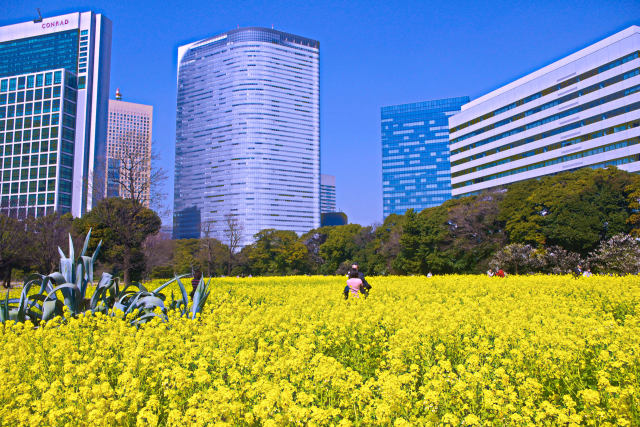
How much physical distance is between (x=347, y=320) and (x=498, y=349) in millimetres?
2127

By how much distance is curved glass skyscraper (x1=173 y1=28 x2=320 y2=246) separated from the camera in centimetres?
14800

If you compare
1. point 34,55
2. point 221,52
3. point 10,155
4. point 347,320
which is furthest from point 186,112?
point 347,320

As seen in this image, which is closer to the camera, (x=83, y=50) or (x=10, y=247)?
(x=10, y=247)

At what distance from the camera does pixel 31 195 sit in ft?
312

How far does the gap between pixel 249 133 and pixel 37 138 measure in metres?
64.9

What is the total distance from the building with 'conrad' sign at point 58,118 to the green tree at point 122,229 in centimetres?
6438

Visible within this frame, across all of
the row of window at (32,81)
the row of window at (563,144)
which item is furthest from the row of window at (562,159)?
the row of window at (32,81)

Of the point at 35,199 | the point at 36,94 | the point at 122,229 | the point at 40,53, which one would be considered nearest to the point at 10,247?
the point at 122,229

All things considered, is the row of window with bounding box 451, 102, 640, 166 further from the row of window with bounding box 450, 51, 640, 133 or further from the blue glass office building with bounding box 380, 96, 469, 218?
the blue glass office building with bounding box 380, 96, 469, 218

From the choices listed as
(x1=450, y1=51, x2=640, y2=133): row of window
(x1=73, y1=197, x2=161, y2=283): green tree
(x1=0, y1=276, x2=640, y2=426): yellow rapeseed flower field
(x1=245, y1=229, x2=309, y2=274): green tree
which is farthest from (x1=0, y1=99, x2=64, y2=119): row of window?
(x1=0, y1=276, x2=640, y2=426): yellow rapeseed flower field

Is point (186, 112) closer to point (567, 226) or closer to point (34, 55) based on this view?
point (34, 55)

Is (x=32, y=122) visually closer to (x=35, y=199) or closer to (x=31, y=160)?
(x=31, y=160)

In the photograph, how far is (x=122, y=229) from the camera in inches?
1019

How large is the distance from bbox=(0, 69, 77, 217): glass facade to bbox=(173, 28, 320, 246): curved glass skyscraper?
54204mm
